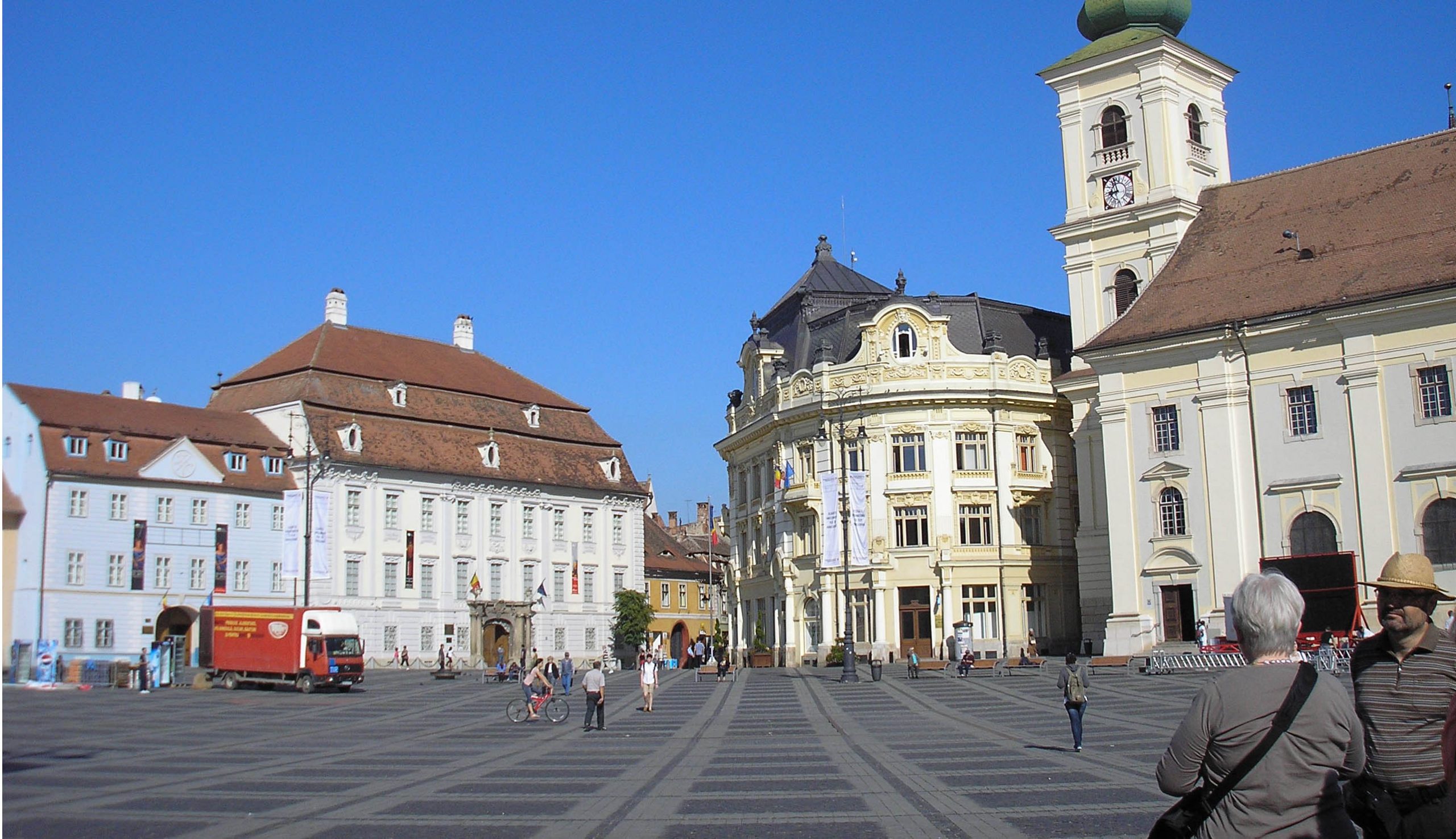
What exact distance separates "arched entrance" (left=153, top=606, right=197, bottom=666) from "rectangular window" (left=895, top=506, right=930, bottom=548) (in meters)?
28.4

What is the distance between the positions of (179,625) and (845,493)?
25.6 meters

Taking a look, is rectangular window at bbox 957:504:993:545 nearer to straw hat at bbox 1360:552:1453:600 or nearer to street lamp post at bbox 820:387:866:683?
street lamp post at bbox 820:387:866:683

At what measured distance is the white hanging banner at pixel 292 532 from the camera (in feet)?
163

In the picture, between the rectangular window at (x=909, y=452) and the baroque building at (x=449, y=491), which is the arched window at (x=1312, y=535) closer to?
the rectangular window at (x=909, y=452)

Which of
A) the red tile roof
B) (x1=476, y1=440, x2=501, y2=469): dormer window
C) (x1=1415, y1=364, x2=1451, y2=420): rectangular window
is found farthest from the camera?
(x1=476, y1=440, x2=501, y2=469): dormer window

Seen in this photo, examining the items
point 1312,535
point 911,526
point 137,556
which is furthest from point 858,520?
point 137,556

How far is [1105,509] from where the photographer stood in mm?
55344

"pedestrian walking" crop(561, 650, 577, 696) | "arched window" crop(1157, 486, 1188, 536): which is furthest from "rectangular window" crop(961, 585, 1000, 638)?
"pedestrian walking" crop(561, 650, 577, 696)

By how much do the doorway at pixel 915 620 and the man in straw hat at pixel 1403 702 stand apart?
53.4 m

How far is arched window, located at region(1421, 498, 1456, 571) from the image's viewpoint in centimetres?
4119

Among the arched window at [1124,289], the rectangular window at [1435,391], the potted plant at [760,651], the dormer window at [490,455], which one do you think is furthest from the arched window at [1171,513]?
the dormer window at [490,455]

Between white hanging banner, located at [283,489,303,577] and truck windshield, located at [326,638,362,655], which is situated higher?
white hanging banner, located at [283,489,303,577]

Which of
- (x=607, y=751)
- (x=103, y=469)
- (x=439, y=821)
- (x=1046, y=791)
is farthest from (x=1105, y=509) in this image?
(x=103, y=469)

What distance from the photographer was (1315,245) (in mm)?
46688
